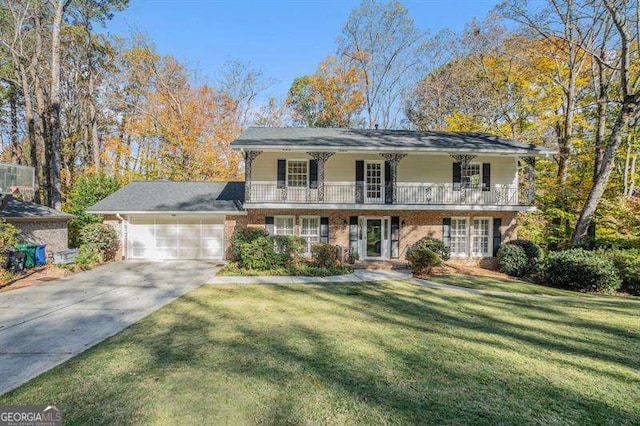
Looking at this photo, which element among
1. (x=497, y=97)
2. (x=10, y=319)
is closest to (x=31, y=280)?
(x=10, y=319)

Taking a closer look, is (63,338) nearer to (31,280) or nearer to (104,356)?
(104,356)

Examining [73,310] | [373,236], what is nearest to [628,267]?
[373,236]

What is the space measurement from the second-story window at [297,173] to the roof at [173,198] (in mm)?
3001

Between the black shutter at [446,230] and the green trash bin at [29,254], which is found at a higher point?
the black shutter at [446,230]

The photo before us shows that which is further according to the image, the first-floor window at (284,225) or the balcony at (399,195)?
the first-floor window at (284,225)

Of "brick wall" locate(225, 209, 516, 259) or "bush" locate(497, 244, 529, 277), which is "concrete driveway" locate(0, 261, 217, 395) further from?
"bush" locate(497, 244, 529, 277)

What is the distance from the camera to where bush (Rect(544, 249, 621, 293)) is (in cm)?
1086

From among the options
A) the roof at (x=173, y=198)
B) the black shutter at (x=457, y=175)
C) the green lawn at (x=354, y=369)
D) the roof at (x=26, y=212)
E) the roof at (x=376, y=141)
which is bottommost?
the green lawn at (x=354, y=369)

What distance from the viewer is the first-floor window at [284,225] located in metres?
15.3

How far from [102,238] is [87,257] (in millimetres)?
1492

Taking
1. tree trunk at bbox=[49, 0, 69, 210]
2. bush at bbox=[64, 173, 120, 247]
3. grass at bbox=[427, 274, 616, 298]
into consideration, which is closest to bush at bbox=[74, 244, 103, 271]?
bush at bbox=[64, 173, 120, 247]

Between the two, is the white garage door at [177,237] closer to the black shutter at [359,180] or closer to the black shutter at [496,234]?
the black shutter at [359,180]

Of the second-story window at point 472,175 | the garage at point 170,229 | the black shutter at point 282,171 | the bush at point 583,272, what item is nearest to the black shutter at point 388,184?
the second-story window at point 472,175

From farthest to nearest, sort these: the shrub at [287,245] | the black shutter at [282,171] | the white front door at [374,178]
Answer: the white front door at [374,178], the black shutter at [282,171], the shrub at [287,245]
